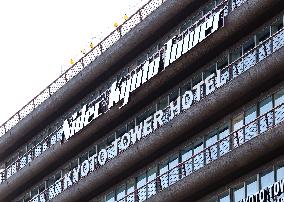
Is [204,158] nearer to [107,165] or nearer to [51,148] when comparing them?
[107,165]

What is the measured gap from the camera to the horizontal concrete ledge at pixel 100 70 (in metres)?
70.2

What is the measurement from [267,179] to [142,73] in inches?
512

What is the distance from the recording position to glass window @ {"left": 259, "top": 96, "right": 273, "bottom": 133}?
6022cm

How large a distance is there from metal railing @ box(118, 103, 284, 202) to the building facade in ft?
0.26

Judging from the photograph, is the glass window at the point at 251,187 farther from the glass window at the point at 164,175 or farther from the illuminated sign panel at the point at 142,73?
the illuminated sign panel at the point at 142,73

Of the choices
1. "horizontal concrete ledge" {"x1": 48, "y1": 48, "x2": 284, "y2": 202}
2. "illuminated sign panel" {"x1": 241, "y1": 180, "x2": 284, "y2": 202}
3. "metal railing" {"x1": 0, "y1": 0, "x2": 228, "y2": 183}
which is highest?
"metal railing" {"x1": 0, "y1": 0, "x2": 228, "y2": 183}

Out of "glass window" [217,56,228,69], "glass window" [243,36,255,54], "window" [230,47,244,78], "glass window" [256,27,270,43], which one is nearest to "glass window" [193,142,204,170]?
"glass window" [217,56,228,69]

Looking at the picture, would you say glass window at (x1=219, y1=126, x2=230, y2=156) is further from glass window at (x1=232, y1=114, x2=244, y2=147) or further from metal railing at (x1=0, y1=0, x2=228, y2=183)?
metal railing at (x1=0, y1=0, x2=228, y2=183)

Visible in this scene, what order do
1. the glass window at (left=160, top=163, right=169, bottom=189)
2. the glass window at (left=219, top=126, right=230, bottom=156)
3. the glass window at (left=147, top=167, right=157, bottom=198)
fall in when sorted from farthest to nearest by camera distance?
the glass window at (left=147, top=167, right=157, bottom=198)
the glass window at (left=160, top=163, right=169, bottom=189)
the glass window at (left=219, top=126, right=230, bottom=156)

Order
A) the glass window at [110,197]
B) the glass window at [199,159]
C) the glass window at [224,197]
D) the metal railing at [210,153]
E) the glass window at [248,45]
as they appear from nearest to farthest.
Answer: the metal railing at [210,153] → the glass window at [224,197] → the glass window at [248,45] → the glass window at [199,159] → the glass window at [110,197]

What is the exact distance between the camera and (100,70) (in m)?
75.4

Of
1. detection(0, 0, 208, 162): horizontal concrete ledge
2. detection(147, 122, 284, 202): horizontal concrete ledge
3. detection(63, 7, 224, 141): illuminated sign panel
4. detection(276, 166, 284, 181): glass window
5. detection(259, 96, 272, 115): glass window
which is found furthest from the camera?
detection(0, 0, 208, 162): horizontal concrete ledge

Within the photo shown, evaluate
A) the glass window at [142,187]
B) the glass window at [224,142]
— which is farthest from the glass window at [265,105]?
the glass window at [142,187]

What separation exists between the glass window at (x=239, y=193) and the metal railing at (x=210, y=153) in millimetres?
1971
